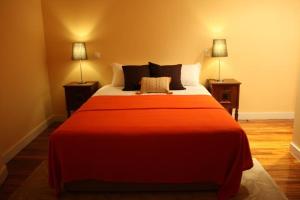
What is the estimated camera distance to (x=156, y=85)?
3.75m

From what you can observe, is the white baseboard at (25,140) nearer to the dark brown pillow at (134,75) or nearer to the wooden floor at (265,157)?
the wooden floor at (265,157)

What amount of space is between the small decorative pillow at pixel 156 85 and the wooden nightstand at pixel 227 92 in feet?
2.64

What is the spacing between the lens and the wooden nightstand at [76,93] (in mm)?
4189

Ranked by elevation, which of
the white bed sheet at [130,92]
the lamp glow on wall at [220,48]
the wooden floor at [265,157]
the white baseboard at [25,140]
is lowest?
the wooden floor at [265,157]

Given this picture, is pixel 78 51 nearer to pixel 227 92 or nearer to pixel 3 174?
pixel 3 174

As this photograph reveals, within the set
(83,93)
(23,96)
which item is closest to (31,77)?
(23,96)

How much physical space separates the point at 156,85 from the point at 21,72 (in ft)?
5.91

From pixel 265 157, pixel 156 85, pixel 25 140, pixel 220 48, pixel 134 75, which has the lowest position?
pixel 265 157

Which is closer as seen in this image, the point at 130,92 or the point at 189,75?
the point at 130,92

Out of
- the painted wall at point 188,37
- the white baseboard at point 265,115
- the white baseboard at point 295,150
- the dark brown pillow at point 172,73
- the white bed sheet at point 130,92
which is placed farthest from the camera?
the white baseboard at point 265,115

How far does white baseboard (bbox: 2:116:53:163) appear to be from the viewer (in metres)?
3.27

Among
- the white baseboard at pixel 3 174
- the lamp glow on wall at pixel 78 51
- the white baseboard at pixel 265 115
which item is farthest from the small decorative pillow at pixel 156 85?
the white baseboard at pixel 3 174

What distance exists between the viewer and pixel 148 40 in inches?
173

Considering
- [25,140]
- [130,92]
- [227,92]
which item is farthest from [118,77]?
[227,92]
